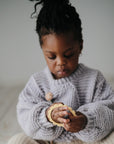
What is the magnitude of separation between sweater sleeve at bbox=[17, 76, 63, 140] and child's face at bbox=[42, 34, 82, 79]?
11 cm

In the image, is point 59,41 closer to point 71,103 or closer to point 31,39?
point 71,103

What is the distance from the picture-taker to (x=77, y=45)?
0.53m

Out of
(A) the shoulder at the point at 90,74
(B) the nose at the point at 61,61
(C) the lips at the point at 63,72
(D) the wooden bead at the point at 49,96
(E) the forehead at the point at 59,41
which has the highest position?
(E) the forehead at the point at 59,41

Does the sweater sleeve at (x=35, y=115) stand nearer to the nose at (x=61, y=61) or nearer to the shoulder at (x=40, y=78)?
the shoulder at (x=40, y=78)

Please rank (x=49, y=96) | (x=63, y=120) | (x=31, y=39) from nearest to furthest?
1. (x=63, y=120)
2. (x=49, y=96)
3. (x=31, y=39)

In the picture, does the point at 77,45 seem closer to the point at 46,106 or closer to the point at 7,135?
the point at 46,106

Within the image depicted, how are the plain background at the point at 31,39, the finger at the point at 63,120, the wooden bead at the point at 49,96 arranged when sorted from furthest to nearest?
the plain background at the point at 31,39, the wooden bead at the point at 49,96, the finger at the point at 63,120

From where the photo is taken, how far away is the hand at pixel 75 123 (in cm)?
47

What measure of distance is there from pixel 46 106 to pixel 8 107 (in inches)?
26.3

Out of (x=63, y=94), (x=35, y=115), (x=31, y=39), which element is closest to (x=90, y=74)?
(x=63, y=94)

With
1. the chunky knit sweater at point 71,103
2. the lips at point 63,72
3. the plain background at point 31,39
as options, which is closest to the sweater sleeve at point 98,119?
the chunky knit sweater at point 71,103

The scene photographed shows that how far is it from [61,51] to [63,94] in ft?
0.51

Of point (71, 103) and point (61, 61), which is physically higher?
point (61, 61)

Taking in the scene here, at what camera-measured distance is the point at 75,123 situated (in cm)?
47
